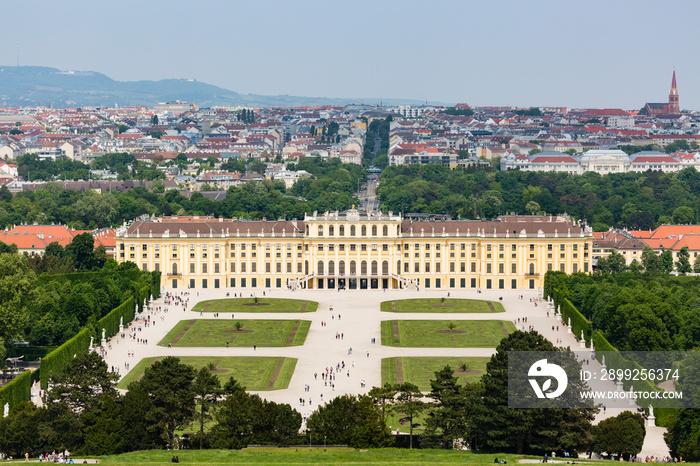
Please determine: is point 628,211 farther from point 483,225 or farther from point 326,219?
point 326,219

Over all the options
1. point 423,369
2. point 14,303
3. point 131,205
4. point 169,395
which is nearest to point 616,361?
point 423,369

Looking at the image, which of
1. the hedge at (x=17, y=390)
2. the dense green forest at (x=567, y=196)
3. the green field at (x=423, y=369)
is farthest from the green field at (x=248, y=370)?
the dense green forest at (x=567, y=196)

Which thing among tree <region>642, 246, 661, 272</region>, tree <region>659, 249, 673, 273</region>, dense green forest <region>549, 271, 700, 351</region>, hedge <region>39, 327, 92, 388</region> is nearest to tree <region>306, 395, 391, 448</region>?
hedge <region>39, 327, 92, 388</region>

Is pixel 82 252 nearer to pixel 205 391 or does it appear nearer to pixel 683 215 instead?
pixel 205 391

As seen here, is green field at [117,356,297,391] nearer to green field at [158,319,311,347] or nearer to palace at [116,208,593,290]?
green field at [158,319,311,347]

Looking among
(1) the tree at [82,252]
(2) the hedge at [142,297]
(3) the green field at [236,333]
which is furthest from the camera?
(1) the tree at [82,252]

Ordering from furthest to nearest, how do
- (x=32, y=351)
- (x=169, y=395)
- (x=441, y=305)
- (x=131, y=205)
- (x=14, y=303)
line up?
(x=131, y=205) < (x=441, y=305) < (x=32, y=351) < (x=14, y=303) < (x=169, y=395)

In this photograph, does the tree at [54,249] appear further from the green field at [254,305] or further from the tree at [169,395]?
the tree at [169,395]
